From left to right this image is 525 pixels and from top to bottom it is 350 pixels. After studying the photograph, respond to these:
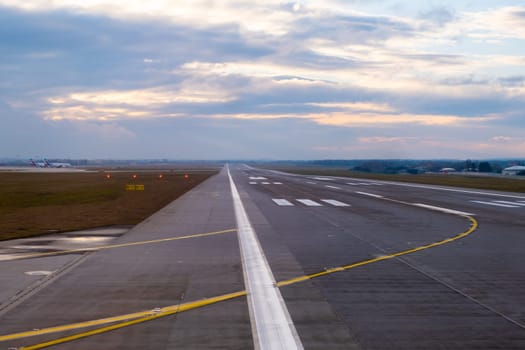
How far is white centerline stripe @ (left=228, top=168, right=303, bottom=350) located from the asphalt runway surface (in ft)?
0.09

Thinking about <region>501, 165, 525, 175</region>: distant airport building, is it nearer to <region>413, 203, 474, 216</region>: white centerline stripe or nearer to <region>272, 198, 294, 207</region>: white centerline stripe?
<region>413, 203, 474, 216</region>: white centerline stripe

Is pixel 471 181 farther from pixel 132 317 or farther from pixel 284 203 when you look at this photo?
pixel 132 317

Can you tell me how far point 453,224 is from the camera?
21953 millimetres

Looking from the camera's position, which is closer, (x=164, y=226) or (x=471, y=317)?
(x=471, y=317)

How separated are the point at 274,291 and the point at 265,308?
1.22m

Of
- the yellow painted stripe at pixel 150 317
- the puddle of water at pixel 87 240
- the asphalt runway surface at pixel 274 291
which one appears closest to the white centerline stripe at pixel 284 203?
the asphalt runway surface at pixel 274 291

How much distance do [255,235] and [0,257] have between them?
788cm

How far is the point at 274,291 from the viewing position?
10.2m

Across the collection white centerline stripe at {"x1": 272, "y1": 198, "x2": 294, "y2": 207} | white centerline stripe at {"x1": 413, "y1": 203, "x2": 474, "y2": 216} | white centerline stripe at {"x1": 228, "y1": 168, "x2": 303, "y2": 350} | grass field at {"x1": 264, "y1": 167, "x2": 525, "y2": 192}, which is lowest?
white centerline stripe at {"x1": 272, "y1": 198, "x2": 294, "y2": 207}

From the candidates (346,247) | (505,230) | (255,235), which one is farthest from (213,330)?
(505,230)

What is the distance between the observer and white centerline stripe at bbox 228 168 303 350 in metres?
7.43

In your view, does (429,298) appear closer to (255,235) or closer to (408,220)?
(255,235)

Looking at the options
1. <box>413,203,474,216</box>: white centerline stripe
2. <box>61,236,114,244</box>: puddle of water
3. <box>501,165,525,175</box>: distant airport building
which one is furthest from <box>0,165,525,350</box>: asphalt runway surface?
<box>501,165,525,175</box>: distant airport building

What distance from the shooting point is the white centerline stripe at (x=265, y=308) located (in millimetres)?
7430
